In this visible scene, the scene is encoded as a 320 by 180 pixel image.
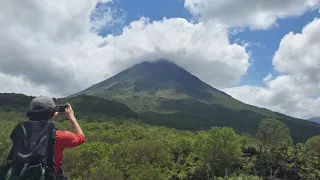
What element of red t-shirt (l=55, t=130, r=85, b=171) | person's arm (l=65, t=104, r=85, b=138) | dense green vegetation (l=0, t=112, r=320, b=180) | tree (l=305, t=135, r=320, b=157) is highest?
tree (l=305, t=135, r=320, b=157)

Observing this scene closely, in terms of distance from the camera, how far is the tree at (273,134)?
73.2m

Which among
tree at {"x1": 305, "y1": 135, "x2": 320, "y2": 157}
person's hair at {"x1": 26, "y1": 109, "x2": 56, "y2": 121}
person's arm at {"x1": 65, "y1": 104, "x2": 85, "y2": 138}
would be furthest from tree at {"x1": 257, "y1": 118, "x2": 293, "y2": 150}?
person's hair at {"x1": 26, "y1": 109, "x2": 56, "y2": 121}

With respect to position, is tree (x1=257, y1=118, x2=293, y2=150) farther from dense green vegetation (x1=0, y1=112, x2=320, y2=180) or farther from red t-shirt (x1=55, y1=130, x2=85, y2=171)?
red t-shirt (x1=55, y1=130, x2=85, y2=171)

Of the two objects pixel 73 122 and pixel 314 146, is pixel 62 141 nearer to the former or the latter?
pixel 73 122

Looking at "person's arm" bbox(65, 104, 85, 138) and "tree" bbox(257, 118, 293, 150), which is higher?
"tree" bbox(257, 118, 293, 150)

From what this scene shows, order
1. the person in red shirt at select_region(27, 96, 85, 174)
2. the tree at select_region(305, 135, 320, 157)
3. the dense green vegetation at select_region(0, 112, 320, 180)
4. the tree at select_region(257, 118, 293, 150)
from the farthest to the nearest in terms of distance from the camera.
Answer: the tree at select_region(257, 118, 293, 150) → the tree at select_region(305, 135, 320, 157) → the dense green vegetation at select_region(0, 112, 320, 180) → the person in red shirt at select_region(27, 96, 85, 174)

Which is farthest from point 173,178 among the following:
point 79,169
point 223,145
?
point 79,169

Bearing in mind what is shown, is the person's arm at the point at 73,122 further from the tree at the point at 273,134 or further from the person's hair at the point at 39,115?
the tree at the point at 273,134

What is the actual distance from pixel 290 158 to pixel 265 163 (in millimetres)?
5491

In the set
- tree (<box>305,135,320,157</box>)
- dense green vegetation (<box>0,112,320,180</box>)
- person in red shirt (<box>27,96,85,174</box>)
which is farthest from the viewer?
tree (<box>305,135,320,157</box>)

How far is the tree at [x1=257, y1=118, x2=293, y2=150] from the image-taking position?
73.2 metres

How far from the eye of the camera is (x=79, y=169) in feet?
162

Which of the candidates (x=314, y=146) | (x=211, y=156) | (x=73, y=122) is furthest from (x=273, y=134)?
(x=73, y=122)

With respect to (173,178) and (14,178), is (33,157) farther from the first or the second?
(173,178)
